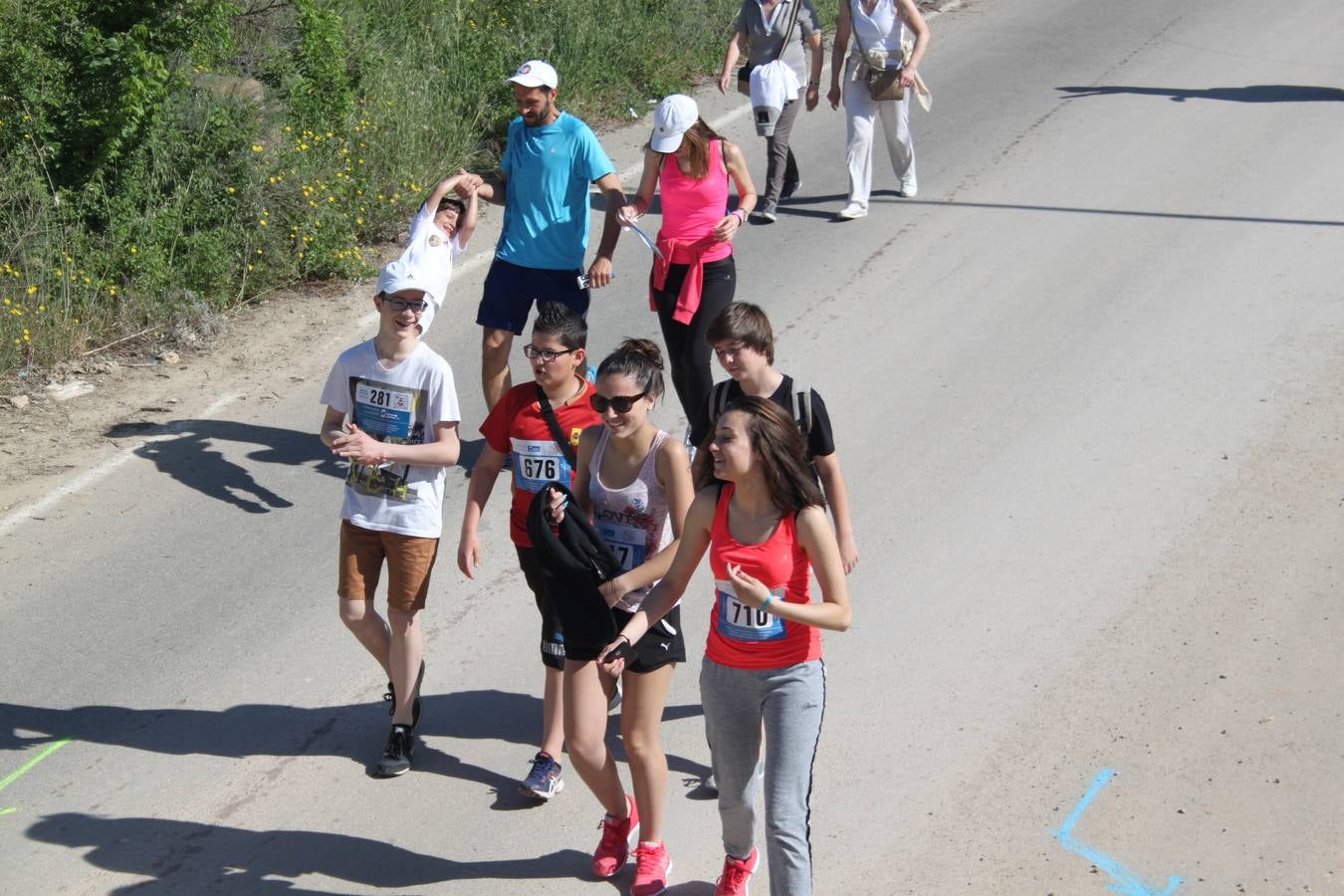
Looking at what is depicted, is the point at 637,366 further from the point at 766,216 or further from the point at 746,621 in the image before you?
the point at 766,216

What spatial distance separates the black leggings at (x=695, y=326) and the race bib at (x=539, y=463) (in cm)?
182

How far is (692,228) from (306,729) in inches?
112

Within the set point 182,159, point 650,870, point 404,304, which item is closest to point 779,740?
point 650,870

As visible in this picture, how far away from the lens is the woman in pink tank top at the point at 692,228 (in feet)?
23.0

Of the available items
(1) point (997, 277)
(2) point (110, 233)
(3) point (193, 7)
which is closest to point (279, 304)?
(2) point (110, 233)

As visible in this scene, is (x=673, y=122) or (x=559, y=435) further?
(x=673, y=122)

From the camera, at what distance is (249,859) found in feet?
17.0

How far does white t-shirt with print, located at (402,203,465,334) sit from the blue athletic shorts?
1.16ft

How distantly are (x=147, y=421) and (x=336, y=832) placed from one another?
3915 mm

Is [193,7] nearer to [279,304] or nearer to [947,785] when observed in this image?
[279,304]

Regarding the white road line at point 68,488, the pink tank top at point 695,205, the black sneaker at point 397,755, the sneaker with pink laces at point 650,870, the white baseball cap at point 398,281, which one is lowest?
the sneaker with pink laces at point 650,870

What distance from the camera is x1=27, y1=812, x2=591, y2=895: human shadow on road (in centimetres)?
506

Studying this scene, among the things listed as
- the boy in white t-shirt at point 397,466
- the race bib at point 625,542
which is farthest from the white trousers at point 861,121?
the race bib at point 625,542

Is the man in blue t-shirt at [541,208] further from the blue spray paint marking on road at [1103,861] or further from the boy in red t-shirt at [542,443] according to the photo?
the blue spray paint marking on road at [1103,861]
